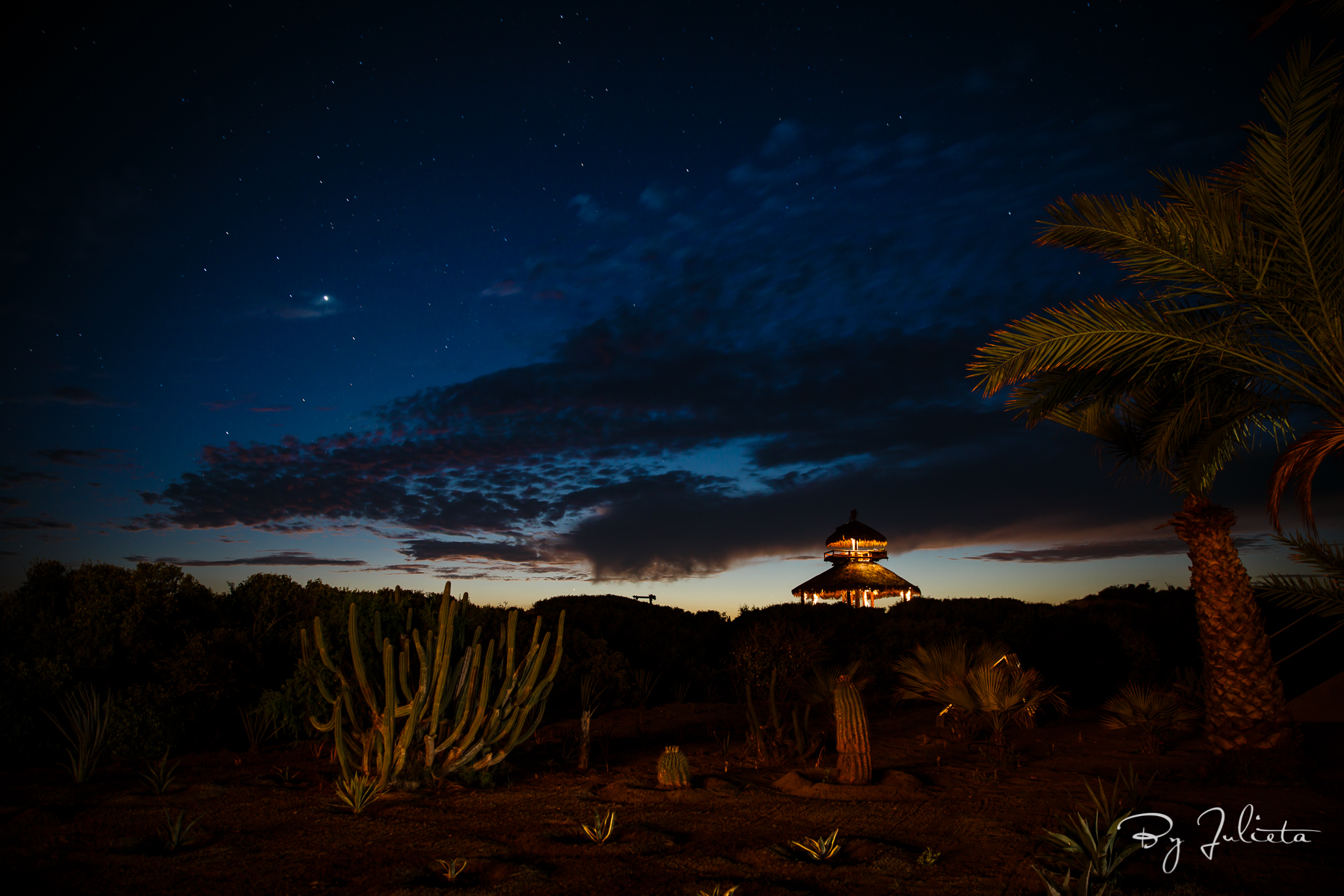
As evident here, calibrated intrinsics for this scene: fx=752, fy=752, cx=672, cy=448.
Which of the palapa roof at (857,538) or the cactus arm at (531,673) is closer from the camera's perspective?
the cactus arm at (531,673)

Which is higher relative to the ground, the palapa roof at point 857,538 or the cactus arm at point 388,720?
the palapa roof at point 857,538

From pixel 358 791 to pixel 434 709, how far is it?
3.33 ft

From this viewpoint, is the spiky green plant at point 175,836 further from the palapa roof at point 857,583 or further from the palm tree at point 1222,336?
the palapa roof at point 857,583

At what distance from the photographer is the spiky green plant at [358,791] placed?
5.92 m

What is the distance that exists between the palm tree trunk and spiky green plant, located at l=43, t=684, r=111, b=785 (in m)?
11.5

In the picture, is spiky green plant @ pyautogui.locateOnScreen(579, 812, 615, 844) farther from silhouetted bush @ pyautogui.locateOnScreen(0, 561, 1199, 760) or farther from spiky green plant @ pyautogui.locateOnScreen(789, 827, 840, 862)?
silhouetted bush @ pyautogui.locateOnScreen(0, 561, 1199, 760)

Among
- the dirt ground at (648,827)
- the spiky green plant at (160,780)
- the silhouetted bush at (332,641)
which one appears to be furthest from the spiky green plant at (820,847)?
the spiky green plant at (160,780)

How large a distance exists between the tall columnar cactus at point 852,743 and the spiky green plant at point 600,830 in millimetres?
2499

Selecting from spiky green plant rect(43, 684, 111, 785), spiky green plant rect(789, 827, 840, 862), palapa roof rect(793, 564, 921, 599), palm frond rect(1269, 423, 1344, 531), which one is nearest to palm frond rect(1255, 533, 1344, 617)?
palm frond rect(1269, 423, 1344, 531)

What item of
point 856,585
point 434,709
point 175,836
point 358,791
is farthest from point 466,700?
point 856,585

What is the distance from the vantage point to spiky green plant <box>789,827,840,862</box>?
15.7ft

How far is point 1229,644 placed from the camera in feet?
27.7

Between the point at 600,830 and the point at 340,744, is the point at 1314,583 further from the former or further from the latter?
the point at 340,744

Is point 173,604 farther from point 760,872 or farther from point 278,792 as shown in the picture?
point 760,872
